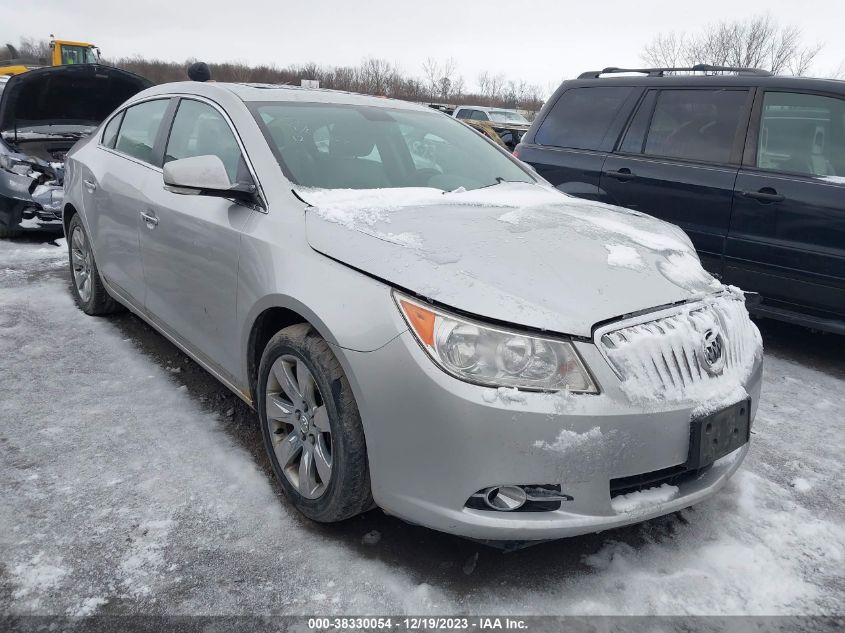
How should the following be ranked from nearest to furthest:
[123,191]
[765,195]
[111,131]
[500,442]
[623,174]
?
[500,442]
[123,191]
[765,195]
[111,131]
[623,174]

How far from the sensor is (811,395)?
12.4 ft

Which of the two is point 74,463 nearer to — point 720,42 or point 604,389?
point 604,389

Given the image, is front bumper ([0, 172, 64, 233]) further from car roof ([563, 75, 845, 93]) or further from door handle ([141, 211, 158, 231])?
car roof ([563, 75, 845, 93])

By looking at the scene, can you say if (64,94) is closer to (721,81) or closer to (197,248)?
(197,248)

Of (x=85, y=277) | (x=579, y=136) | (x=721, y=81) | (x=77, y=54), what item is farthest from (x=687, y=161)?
(x=77, y=54)

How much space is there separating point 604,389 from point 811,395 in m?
2.56

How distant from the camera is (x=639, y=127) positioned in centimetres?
494

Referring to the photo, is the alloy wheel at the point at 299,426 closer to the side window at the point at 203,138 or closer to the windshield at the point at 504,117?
the side window at the point at 203,138

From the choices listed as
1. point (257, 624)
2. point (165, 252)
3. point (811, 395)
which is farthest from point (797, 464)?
point (165, 252)

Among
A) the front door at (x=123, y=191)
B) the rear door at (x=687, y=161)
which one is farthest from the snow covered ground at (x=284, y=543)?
the rear door at (x=687, y=161)

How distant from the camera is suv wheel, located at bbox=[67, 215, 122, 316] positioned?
442 centimetres

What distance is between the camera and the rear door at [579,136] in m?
5.07

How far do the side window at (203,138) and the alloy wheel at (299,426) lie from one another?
35.5 inches

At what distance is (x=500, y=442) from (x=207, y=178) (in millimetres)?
1599
